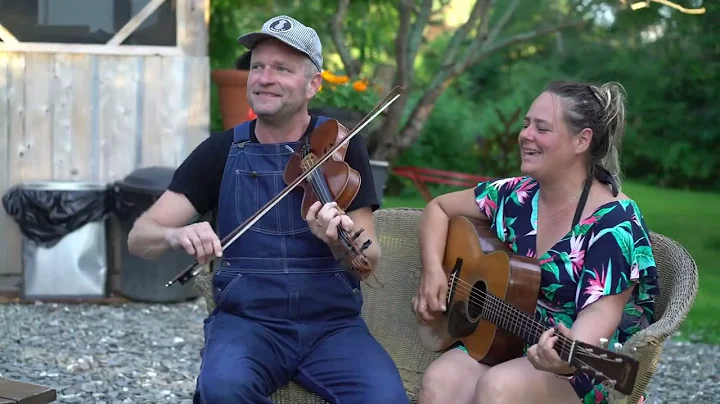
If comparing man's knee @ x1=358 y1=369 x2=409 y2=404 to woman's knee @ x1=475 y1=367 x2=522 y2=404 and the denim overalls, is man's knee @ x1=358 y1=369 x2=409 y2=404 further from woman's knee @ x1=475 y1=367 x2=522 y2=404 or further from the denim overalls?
woman's knee @ x1=475 y1=367 x2=522 y2=404

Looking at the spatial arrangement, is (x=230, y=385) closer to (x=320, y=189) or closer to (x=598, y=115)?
(x=320, y=189)

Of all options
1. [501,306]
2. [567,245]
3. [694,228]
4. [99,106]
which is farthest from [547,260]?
[694,228]

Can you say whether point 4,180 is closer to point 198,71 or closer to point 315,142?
point 198,71

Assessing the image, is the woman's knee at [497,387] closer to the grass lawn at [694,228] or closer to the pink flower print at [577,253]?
the pink flower print at [577,253]

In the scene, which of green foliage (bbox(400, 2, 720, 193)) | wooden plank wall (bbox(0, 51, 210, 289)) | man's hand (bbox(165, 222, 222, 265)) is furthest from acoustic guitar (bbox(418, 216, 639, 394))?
green foliage (bbox(400, 2, 720, 193))

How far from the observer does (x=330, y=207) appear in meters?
2.47

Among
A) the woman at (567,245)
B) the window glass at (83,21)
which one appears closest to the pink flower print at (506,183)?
the woman at (567,245)

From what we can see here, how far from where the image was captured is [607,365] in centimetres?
212

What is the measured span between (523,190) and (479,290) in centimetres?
34

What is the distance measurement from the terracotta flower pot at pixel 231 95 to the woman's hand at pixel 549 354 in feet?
14.7

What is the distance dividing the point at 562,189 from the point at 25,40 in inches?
167

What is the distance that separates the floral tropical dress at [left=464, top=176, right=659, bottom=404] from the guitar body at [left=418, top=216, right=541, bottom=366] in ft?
0.22

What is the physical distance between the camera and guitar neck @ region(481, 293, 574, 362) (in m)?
2.46

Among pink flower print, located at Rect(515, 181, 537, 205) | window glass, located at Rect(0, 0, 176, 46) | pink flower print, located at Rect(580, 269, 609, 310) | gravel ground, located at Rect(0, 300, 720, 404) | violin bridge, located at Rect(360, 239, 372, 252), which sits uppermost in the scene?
window glass, located at Rect(0, 0, 176, 46)
